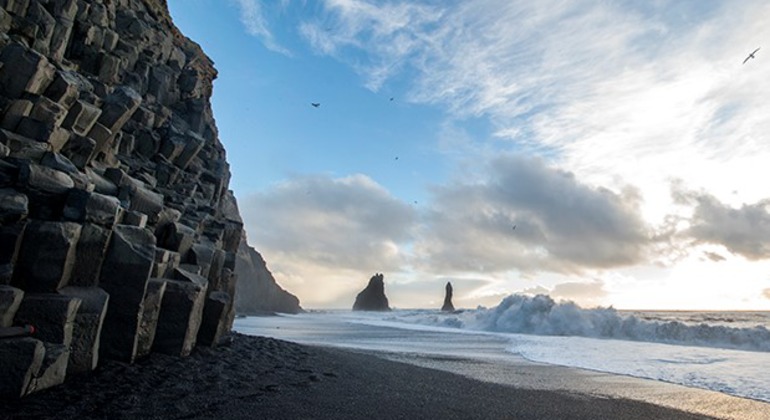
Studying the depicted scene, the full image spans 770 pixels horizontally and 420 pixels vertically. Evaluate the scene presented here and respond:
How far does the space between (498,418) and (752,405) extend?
7345 mm

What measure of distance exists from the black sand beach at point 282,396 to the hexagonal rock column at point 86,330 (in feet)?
0.91

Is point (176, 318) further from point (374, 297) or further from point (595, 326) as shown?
point (374, 297)

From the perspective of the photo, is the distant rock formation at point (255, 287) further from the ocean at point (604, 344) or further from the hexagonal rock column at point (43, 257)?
the hexagonal rock column at point (43, 257)

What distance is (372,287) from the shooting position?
491 feet

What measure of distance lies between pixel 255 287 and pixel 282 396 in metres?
86.8

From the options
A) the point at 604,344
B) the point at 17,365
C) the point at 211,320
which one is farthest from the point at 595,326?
the point at 17,365

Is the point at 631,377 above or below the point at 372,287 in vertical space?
below

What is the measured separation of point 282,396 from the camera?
8.88 m

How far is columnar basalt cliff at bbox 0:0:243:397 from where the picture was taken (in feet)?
26.0

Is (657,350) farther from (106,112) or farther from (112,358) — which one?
(106,112)

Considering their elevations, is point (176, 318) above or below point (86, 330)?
above

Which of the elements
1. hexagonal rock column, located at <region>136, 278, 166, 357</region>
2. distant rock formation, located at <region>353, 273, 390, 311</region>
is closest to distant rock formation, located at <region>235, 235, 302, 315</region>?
distant rock formation, located at <region>353, 273, 390, 311</region>

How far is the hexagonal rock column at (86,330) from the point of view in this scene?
26.8 feet

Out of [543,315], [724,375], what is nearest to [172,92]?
[724,375]
